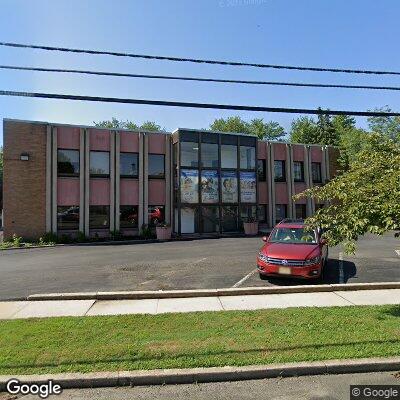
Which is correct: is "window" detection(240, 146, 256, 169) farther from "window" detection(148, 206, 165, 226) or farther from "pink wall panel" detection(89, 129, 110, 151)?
"pink wall panel" detection(89, 129, 110, 151)

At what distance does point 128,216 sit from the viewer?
25922 mm

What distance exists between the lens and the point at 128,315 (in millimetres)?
7824

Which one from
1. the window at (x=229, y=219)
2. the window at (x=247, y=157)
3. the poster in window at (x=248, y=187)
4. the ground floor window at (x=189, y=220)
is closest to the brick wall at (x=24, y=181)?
the ground floor window at (x=189, y=220)

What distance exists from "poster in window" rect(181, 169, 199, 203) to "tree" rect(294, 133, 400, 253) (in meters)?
18.2

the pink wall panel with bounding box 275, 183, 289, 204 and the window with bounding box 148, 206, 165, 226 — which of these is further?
the pink wall panel with bounding box 275, 183, 289, 204

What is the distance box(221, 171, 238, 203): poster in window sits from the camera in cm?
2750

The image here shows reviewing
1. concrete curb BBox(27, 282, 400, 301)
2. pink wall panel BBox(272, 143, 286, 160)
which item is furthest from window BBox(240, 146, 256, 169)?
concrete curb BBox(27, 282, 400, 301)

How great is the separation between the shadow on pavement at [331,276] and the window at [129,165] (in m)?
16.0

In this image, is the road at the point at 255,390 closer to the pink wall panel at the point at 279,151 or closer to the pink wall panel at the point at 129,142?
the pink wall panel at the point at 129,142

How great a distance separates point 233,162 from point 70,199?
11769 millimetres

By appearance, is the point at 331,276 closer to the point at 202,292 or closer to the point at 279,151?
the point at 202,292

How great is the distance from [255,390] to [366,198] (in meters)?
4.37

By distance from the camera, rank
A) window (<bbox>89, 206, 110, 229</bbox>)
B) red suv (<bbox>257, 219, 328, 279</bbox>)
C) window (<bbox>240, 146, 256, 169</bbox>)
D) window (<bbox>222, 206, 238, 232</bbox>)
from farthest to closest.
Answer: window (<bbox>240, 146, 256, 169</bbox>)
window (<bbox>222, 206, 238, 232</bbox>)
window (<bbox>89, 206, 110, 229</bbox>)
red suv (<bbox>257, 219, 328, 279</bbox>)

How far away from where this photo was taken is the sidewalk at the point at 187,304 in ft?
27.0
